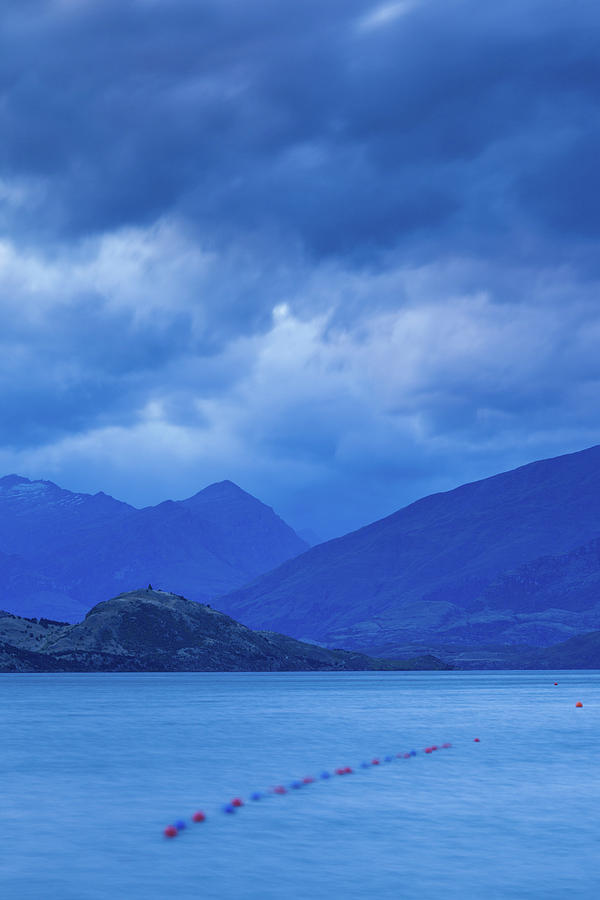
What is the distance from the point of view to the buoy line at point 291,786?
59219mm

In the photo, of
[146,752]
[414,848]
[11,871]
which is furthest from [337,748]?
[11,871]

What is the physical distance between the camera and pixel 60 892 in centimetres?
4238

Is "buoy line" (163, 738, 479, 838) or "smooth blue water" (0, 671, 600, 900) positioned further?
"buoy line" (163, 738, 479, 838)

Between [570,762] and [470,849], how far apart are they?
49.2 m

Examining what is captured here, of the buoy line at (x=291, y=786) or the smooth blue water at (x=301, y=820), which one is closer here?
the smooth blue water at (x=301, y=820)

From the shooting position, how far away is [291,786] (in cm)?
7806

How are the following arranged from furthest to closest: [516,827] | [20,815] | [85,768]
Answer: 1. [85,768]
2. [20,815]
3. [516,827]

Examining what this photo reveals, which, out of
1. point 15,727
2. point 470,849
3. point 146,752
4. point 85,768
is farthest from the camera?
point 15,727

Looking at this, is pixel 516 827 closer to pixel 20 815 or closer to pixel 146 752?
pixel 20 815

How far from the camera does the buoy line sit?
5922 centimetres

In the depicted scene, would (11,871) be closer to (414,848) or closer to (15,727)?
(414,848)

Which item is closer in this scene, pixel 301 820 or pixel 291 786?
pixel 301 820

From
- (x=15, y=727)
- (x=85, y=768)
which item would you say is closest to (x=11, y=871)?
(x=85, y=768)

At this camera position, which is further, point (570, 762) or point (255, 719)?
point (255, 719)
